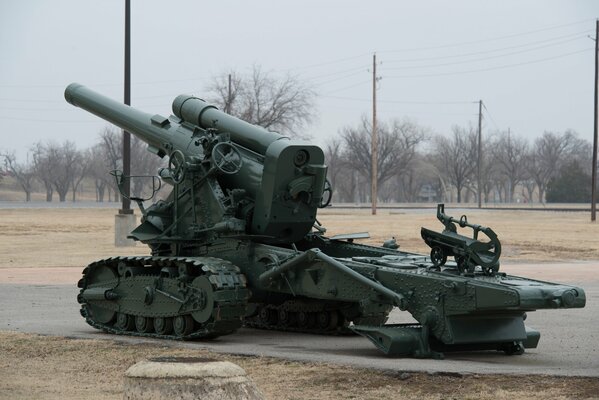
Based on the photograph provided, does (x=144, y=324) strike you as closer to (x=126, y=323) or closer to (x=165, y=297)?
(x=126, y=323)

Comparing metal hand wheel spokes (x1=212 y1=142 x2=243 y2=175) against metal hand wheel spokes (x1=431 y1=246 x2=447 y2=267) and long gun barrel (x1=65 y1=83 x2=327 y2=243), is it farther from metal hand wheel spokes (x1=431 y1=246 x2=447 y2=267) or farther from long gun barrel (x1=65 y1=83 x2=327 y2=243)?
metal hand wheel spokes (x1=431 y1=246 x2=447 y2=267)

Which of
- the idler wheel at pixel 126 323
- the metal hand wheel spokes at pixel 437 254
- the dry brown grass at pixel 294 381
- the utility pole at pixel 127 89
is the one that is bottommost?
the dry brown grass at pixel 294 381

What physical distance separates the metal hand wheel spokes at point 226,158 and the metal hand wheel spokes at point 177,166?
17.9 inches

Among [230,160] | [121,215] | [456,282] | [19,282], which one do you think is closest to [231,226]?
[230,160]

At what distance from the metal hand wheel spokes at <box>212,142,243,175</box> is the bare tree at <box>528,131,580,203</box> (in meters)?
105

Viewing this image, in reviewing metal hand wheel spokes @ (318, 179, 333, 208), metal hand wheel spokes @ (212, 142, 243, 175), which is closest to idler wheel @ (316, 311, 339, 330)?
metal hand wheel spokes @ (318, 179, 333, 208)

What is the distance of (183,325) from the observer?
42.4 feet

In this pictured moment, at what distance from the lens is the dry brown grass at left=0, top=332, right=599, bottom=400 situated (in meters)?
9.22

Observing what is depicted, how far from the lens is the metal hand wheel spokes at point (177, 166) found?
13.8 meters

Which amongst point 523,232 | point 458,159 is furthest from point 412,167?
point 523,232

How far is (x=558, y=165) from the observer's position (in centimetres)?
12988

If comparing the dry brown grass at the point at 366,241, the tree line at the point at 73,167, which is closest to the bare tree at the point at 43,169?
the tree line at the point at 73,167

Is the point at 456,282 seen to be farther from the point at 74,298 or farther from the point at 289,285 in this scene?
the point at 74,298

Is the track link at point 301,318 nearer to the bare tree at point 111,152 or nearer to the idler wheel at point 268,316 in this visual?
the idler wheel at point 268,316
